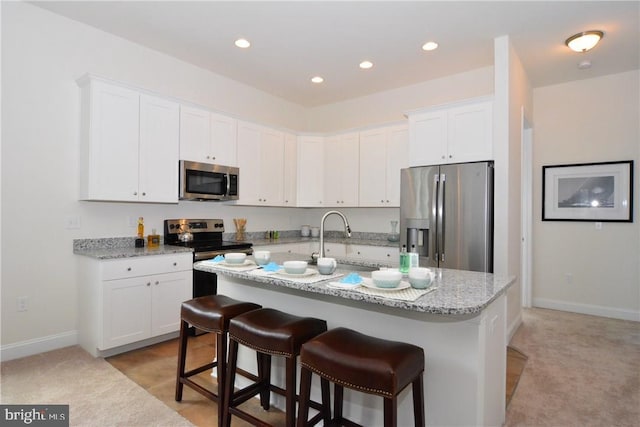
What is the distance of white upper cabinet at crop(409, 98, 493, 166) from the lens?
11.6ft

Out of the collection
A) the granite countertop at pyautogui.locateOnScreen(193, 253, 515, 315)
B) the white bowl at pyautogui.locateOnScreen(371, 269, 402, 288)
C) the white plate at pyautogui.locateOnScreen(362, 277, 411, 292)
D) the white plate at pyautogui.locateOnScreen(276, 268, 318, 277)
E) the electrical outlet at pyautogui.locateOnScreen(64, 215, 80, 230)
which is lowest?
the granite countertop at pyautogui.locateOnScreen(193, 253, 515, 315)

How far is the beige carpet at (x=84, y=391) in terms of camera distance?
2.09m

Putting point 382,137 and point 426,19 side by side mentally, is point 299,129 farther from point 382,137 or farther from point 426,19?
point 426,19

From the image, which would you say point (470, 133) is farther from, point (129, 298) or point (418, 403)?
point (129, 298)

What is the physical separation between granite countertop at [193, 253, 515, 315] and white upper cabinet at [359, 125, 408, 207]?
2.51 meters

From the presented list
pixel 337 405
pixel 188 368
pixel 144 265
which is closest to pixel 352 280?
pixel 337 405

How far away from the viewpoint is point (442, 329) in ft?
5.35

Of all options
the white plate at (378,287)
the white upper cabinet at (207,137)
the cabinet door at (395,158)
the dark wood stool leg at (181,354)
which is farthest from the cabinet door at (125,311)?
the cabinet door at (395,158)

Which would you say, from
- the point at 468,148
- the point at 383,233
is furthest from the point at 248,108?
the point at 468,148

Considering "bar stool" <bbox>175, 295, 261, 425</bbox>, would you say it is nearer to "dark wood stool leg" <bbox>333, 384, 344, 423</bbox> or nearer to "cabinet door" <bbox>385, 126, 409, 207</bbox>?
"dark wood stool leg" <bbox>333, 384, 344, 423</bbox>

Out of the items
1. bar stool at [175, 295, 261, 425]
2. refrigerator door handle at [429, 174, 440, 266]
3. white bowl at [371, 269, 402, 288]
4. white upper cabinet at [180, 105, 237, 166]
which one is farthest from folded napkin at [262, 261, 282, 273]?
white upper cabinet at [180, 105, 237, 166]

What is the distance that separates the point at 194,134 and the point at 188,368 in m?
2.39

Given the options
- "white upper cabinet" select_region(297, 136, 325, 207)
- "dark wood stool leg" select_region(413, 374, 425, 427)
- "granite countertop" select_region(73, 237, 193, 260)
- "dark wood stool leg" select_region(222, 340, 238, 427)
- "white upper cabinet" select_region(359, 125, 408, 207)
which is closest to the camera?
"dark wood stool leg" select_region(413, 374, 425, 427)

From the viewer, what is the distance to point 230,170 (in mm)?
4199
